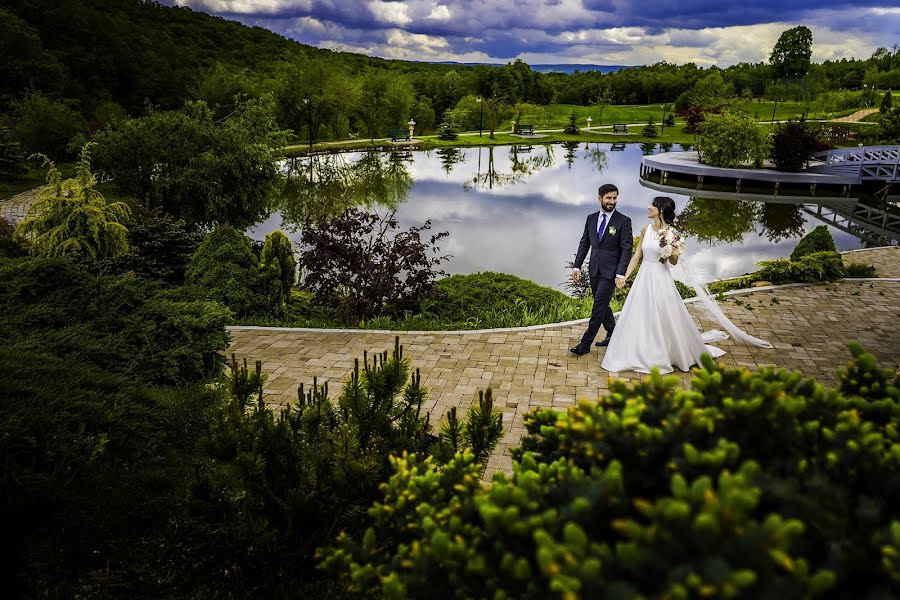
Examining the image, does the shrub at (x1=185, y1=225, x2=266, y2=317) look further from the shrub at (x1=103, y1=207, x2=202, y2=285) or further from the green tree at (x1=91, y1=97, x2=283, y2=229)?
the green tree at (x1=91, y1=97, x2=283, y2=229)

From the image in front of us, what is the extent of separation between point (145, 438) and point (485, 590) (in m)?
3.56

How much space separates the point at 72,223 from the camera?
10461 mm

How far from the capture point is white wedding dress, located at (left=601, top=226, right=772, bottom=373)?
7121 mm

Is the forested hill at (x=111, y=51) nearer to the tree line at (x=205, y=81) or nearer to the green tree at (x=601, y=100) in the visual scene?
the tree line at (x=205, y=81)

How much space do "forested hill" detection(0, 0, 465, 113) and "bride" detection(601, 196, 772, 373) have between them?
33482mm

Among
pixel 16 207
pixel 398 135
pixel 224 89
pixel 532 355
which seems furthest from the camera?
pixel 398 135

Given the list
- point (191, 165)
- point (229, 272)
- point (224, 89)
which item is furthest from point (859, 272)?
point (224, 89)

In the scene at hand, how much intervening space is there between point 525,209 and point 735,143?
48.6 feet

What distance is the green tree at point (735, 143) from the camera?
1208 inches

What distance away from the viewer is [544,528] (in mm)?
1524

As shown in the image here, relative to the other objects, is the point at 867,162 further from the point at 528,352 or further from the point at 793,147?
the point at 528,352

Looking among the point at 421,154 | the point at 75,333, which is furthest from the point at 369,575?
the point at 421,154

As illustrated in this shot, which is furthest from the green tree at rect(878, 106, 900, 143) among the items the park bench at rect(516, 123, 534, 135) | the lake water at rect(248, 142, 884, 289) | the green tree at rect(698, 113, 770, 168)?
the park bench at rect(516, 123, 534, 135)

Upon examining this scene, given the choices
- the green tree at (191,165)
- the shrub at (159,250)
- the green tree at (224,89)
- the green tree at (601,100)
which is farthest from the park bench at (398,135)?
the shrub at (159,250)
